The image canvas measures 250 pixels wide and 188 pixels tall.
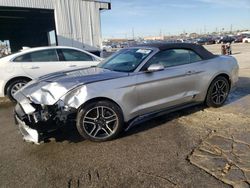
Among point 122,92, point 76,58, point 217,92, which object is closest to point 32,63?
point 76,58

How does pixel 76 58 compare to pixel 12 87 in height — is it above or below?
above

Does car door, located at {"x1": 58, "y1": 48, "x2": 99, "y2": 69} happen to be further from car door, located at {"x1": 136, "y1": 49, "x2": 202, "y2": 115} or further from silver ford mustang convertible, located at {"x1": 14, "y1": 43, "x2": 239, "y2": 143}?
car door, located at {"x1": 136, "y1": 49, "x2": 202, "y2": 115}

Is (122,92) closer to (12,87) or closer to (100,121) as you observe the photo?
(100,121)

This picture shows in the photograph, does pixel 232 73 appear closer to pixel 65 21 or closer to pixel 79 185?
pixel 79 185

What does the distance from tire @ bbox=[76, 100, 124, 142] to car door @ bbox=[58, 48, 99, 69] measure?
149 inches

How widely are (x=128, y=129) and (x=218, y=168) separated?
162 centimetres

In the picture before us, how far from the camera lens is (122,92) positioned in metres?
4.25

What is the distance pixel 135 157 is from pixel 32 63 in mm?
5051

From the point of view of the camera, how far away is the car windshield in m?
4.65

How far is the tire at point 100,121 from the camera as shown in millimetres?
4020

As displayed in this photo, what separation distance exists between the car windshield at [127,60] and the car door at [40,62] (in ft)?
9.05

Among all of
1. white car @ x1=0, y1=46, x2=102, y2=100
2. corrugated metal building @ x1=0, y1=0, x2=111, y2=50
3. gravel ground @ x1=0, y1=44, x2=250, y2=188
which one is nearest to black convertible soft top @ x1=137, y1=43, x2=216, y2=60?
gravel ground @ x1=0, y1=44, x2=250, y2=188

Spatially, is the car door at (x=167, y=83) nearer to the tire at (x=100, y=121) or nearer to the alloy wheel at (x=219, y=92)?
the tire at (x=100, y=121)

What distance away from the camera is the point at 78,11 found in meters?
14.1
